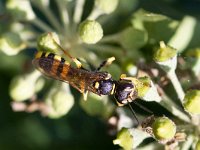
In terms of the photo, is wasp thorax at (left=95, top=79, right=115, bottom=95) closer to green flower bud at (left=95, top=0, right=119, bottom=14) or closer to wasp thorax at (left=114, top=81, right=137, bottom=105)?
wasp thorax at (left=114, top=81, right=137, bottom=105)

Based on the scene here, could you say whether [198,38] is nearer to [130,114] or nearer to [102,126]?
[130,114]

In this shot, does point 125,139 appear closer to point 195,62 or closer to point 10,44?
point 195,62

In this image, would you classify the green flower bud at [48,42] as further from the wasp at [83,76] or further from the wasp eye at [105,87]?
the wasp eye at [105,87]

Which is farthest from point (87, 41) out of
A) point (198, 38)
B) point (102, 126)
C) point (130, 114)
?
point (102, 126)

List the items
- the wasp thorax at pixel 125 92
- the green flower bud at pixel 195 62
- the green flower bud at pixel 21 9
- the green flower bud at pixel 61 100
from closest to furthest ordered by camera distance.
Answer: the wasp thorax at pixel 125 92
the green flower bud at pixel 195 62
the green flower bud at pixel 61 100
the green flower bud at pixel 21 9

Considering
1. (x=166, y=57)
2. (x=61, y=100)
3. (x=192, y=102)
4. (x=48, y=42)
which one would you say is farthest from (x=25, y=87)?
(x=192, y=102)

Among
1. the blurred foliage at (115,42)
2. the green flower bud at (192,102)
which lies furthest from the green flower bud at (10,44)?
the green flower bud at (192,102)
